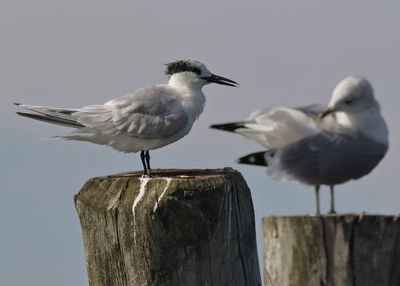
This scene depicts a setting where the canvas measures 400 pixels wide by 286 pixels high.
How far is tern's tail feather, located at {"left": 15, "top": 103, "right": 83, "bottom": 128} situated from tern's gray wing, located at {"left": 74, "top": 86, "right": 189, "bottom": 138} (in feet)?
0.49

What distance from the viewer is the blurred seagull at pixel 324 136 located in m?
5.54

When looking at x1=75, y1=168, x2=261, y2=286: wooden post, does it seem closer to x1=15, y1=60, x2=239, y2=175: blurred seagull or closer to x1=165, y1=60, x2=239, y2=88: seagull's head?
x1=15, y1=60, x2=239, y2=175: blurred seagull

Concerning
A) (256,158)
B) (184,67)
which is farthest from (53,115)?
(256,158)

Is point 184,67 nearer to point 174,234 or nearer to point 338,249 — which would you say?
point 174,234

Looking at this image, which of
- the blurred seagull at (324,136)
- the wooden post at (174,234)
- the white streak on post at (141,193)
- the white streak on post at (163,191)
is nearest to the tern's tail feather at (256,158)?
the blurred seagull at (324,136)

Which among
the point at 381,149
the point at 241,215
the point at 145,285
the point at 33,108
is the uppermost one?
the point at 33,108

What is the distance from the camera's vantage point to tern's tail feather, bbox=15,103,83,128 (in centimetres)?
955

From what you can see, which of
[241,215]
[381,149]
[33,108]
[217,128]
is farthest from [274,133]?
[33,108]

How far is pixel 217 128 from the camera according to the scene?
18.3 feet

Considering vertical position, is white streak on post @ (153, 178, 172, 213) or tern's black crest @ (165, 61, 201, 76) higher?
tern's black crest @ (165, 61, 201, 76)

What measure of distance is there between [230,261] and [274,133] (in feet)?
5.26

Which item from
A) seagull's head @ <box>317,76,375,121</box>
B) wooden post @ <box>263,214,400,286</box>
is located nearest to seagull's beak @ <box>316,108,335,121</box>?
seagull's head @ <box>317,76,375,121</box>

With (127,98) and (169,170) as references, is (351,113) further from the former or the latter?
(127,98)

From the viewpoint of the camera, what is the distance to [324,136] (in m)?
5.68
